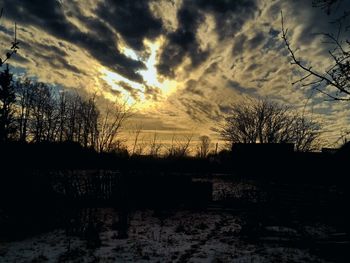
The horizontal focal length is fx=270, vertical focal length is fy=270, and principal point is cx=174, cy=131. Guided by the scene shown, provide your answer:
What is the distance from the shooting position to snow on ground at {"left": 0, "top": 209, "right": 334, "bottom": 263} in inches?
289

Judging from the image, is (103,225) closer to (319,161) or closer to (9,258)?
(9,258)

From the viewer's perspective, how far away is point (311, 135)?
2229 inches

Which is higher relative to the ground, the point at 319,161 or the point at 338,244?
the point at 319,161

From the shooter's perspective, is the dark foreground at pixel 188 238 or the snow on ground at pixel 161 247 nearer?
the snow on ground at pixel 161 247

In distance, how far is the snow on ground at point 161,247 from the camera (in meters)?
7.34

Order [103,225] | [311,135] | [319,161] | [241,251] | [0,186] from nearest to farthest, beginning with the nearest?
1. [241,251]
2. [0,186]
3. [103,225]
4. [319,161]
5. [311,135]

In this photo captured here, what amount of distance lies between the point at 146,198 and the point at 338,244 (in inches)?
380

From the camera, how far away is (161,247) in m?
8.33

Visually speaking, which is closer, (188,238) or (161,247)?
(161,247)

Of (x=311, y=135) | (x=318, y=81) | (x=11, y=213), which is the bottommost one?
(x=11, y=213)

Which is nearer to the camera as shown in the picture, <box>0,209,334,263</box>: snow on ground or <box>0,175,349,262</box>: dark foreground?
<box>0,209,334,263</box>: snow on ground

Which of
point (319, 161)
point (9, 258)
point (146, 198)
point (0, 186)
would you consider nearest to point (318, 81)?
point (9, 258)

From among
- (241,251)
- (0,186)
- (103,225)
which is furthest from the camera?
(103,225)

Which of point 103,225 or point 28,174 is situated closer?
point 28,174
